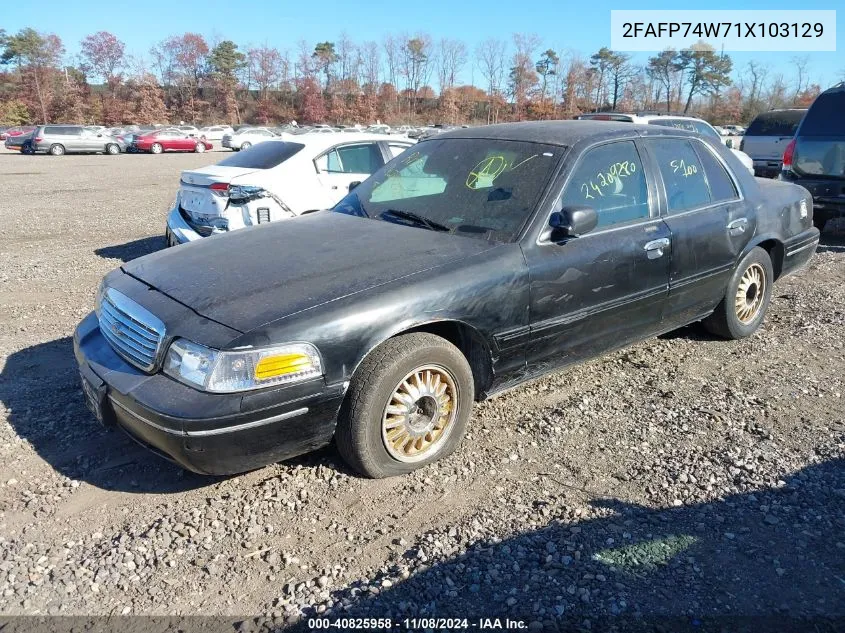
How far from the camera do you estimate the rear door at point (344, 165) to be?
7508mm

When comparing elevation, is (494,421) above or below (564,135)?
below

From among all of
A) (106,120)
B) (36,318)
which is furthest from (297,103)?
(36,318)

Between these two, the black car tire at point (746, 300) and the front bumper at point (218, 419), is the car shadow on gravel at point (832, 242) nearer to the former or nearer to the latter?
the black car tire at point (746, 300)

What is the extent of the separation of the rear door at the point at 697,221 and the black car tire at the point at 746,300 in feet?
0.48

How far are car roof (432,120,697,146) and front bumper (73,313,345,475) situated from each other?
7.07 feet

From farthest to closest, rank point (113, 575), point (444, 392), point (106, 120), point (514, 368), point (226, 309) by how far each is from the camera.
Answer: point (106, 120) → point (514, 368) → point (444, 392) → point (226, 309) → point (113, 575)

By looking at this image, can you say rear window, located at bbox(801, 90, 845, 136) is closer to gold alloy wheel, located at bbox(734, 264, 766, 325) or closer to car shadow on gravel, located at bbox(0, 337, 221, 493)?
gold alloy wheel, located at bbox(734, 264, 766, 325)

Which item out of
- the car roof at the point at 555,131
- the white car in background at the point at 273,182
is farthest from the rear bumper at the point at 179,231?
the car roof at the point at 555,131

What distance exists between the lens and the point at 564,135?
161 inches

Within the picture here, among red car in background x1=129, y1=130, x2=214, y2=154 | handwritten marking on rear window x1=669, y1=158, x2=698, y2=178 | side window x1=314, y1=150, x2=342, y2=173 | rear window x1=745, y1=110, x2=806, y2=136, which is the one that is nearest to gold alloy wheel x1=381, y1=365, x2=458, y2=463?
handwritten marking on rear window x1=669, y1=158, x2=698, y2=178

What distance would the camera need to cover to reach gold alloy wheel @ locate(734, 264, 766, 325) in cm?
507

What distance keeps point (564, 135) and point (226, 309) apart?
2.39 metres

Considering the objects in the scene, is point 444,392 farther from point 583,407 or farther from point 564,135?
point 564,135

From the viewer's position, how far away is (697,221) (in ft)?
14.6
